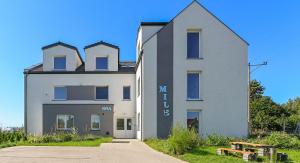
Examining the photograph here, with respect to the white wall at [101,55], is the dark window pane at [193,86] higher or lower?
lower

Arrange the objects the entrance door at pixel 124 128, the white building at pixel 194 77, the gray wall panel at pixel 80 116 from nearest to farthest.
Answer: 1. the white building at pixel 194 77
2. the gray wall panel at pixel 80 116
3. the entrance door at pixel 124 128

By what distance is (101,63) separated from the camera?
107 ft

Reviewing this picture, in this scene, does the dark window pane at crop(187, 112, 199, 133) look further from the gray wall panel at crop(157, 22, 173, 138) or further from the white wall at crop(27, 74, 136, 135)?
the white wall at crop(27, 74, 136, 135)

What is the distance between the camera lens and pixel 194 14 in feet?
81.9

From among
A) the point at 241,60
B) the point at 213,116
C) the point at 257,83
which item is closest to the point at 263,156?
the point at 213,116

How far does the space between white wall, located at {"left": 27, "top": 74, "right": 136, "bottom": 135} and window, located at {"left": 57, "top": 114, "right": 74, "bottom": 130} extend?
1551 millimetres

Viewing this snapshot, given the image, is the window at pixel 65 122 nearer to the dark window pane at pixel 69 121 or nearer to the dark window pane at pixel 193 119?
the dark window pane at pixel 69 121

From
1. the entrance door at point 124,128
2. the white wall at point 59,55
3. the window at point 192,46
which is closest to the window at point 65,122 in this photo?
the entrance door at point 124,128

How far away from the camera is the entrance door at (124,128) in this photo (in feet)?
104

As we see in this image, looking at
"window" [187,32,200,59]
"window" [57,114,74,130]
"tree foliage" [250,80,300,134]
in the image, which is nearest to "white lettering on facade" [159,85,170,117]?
"window" [187,32,200,59]

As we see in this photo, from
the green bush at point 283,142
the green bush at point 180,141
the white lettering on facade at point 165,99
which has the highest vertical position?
the white lettering on facade at point 165,99

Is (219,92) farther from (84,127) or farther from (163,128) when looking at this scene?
(84,127)

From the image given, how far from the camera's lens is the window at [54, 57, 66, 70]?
32.7 meters

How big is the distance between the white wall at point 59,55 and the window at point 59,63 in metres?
0.30
